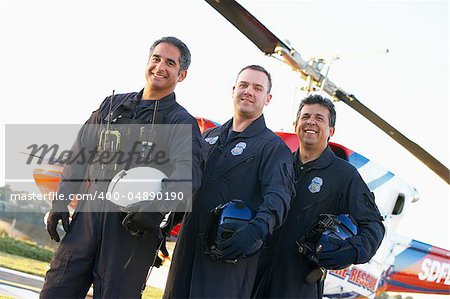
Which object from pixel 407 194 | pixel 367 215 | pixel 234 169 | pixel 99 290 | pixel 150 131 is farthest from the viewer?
pixel 407 194

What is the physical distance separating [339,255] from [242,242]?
793 millimetres

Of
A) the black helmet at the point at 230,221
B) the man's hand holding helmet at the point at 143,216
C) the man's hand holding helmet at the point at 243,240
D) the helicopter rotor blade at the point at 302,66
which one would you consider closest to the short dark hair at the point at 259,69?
the black helmet at the point at 230,221

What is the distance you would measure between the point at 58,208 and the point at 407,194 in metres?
5.26

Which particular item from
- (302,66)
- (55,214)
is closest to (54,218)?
(55,214)

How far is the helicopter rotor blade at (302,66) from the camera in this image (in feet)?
19.4

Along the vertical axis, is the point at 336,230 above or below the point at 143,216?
above

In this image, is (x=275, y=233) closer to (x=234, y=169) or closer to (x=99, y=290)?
(x=234, y=169)

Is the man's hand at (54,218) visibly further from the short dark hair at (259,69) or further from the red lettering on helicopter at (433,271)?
the red lettering on helicopter at (433,271)

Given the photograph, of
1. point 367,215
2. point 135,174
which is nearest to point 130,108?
point 135,174

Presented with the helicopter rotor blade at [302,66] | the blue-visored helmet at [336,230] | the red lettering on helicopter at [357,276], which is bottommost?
the red lettering on helicopter at [357,276]

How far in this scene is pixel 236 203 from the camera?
2828mm

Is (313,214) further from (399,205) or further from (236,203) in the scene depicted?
(399,205)

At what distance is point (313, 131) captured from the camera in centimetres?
358

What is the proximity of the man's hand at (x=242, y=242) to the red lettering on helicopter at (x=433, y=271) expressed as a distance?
7341 millimetres
